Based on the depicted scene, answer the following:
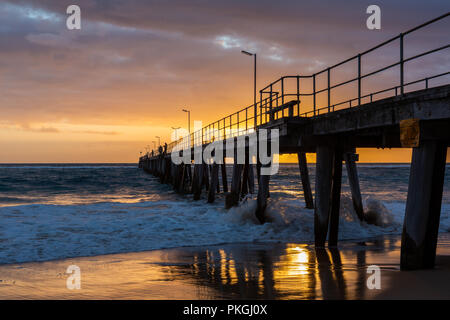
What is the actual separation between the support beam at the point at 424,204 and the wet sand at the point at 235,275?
322 millimetres

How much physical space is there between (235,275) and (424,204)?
146 inches

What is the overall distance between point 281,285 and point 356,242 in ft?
21.2

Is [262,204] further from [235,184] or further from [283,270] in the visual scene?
[283,270]

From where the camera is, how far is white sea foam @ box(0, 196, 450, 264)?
12.4 m

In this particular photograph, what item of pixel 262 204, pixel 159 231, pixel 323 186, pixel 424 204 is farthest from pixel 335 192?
pixel 159 231

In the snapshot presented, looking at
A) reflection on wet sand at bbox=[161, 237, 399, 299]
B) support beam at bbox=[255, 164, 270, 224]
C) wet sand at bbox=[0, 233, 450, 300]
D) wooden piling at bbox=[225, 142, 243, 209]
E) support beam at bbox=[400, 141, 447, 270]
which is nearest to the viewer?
wet sand at bbox=[0, 233, 450, 300]

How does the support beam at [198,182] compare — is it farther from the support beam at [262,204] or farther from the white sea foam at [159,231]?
the support beam at [262,204]

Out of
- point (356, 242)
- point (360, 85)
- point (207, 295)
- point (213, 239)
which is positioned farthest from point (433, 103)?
Answer: point (213, 239)

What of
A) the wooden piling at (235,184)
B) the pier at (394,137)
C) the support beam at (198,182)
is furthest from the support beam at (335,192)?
the support beam at (198,182)

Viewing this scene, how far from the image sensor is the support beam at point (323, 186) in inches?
451

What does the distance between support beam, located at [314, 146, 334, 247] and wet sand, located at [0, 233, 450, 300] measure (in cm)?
74

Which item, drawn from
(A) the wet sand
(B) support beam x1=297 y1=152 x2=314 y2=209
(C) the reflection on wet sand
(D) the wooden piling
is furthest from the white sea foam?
(B) support beam x1=297 y1=152 x2=314 y2=209

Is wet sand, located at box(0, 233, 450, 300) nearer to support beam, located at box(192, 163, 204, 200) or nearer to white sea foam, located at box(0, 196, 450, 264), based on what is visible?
white sea foam, located at box(0, 196, 450, 264)
